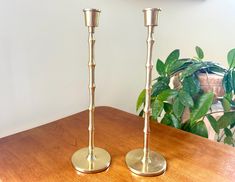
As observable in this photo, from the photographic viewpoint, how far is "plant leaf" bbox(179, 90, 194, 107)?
0.92 meters

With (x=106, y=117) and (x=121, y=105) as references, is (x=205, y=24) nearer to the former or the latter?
(x=121, y=105)

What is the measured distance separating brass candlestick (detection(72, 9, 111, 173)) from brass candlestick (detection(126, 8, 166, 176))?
0.24 ft

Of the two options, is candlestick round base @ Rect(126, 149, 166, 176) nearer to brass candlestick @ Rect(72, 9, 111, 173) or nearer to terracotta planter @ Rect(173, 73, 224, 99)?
brass candlestick @ Rect(72, 9, 111, 173)

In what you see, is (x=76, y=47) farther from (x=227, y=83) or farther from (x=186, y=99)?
(x=227, y=83)

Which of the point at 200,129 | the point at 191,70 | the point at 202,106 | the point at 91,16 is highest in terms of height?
the point at 91,16

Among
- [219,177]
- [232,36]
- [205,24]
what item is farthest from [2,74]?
[232,36]

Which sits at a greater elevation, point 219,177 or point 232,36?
point 232,36

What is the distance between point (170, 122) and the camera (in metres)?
1.06

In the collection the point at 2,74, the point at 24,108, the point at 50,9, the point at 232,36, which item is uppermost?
the point at 50,9

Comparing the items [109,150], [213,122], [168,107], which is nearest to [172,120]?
[168,107]

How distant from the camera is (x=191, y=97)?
3.10 feet

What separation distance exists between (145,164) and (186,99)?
34 cm

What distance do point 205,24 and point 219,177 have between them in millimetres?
1215

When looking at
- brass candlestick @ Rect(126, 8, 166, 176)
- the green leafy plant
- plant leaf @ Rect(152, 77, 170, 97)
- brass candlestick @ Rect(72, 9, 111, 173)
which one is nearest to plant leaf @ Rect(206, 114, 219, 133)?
the green leafy plant
